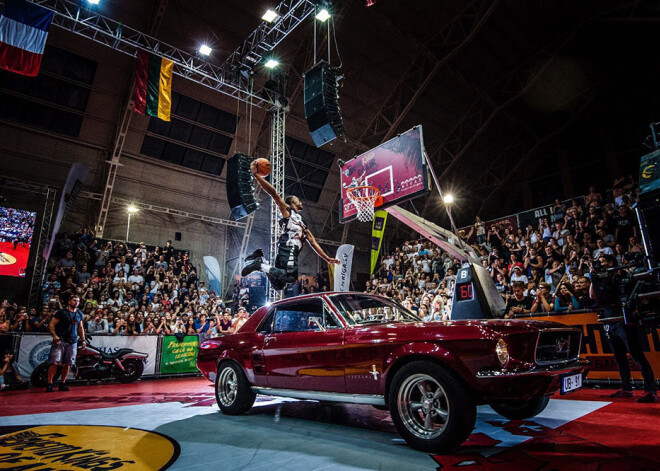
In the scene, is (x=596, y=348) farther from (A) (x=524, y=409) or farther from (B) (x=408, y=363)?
(B) (x=408, y=363)

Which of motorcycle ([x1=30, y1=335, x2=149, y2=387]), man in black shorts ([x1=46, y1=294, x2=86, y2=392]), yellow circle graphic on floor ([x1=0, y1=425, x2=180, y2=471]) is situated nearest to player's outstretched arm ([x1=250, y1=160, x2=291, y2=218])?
yellow circle graphic on floor ([x1=0, y1=425, x2=180, y2=471])

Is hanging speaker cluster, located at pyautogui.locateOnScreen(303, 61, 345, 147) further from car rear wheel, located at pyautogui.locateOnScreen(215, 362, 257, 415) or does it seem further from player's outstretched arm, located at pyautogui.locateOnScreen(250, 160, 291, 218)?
car rear wheel, located at pyautogui.locateOnScreen(215, 362, 257, 415)

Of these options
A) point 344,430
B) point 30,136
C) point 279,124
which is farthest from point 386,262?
point 30,136

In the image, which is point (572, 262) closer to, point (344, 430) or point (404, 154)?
point (404, 154)

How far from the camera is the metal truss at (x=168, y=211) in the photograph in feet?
53.0

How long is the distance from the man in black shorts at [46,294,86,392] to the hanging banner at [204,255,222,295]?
10.9 metres

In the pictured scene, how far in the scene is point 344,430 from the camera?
3.80 meters

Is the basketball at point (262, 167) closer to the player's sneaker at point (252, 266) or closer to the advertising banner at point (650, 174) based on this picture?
the player's sneaker at point (252, 266)

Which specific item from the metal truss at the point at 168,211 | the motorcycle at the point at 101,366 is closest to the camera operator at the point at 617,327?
the motorcycle at the point at 101,366

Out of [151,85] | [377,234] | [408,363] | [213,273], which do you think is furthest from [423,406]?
[213,273]

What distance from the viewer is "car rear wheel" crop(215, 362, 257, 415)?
4641 mm

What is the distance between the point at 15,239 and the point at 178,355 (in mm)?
9213

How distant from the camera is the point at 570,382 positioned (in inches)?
121

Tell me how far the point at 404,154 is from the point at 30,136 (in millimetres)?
14898
